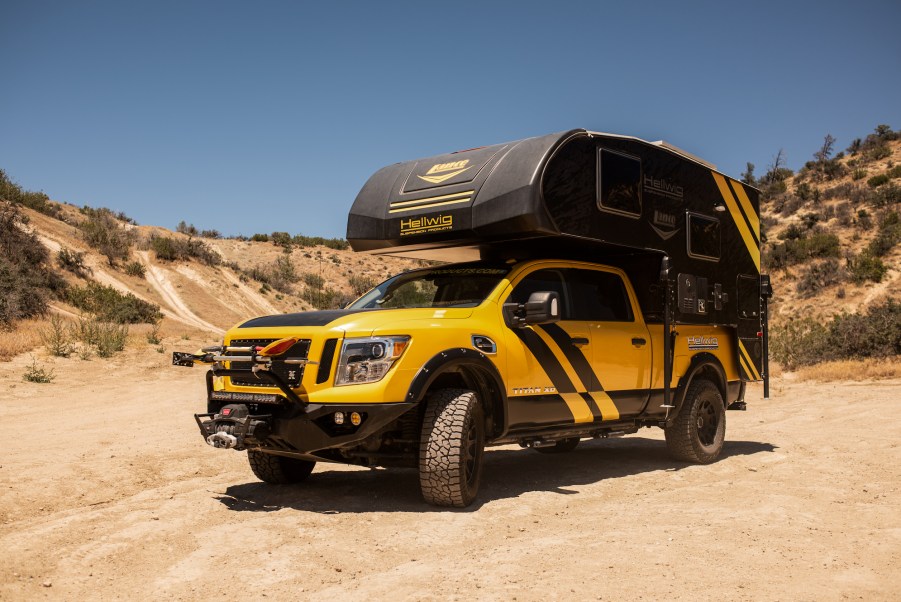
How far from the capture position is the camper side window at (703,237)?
9016mm

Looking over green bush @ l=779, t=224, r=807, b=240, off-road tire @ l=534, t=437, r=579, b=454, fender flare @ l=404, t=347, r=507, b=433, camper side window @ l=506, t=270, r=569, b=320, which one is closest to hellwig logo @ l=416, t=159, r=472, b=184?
camper side window @ l=506, t=270, r=569, b=320

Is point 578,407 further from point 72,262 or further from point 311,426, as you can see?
point 72,262

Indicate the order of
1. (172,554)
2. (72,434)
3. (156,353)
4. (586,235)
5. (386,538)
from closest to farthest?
(172,554), (386,538), (586,235), (72,434), (156,353)

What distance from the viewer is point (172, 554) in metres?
5.01

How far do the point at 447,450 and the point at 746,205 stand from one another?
593 cm

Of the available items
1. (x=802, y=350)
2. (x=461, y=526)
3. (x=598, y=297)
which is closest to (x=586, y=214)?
(x=598, y=297)

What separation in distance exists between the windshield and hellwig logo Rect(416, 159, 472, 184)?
0.81 m

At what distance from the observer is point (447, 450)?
19.9ft

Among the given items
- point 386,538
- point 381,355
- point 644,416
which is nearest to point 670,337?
point 644,416

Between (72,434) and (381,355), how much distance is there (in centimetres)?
593

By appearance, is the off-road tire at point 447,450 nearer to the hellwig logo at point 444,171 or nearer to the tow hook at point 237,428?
the tow hook at point 237,428

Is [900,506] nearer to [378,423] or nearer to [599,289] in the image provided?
[599,289]

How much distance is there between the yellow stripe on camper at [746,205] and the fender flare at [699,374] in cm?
191

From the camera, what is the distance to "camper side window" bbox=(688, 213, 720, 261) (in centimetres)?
902
